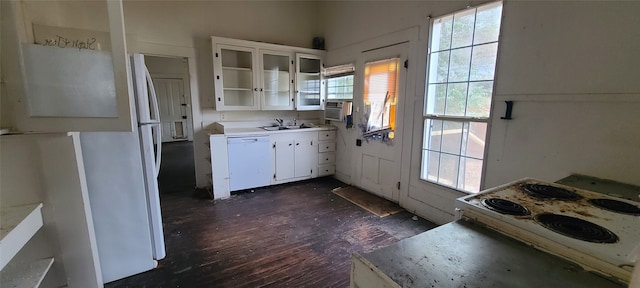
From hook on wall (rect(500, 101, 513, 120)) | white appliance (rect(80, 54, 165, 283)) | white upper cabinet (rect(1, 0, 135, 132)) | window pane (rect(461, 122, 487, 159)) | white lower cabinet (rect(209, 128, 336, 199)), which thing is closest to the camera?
white upper cabinet (rect(1, 0, 135, 132))

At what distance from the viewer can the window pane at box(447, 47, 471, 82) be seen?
2471mm

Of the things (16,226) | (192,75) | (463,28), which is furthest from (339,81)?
(16,226)

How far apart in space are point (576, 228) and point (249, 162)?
10.9 ft

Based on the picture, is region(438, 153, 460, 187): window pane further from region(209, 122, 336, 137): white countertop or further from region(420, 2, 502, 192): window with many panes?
region(209, 122, 336, 137): white countertop

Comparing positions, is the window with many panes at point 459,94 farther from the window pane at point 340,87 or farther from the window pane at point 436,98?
the window pane at point 340,87

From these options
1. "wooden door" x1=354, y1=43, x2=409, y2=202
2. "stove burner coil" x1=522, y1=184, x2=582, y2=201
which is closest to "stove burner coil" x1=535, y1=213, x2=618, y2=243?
"stove burner coil" x1=522, y1=184, x2=582, y2=201

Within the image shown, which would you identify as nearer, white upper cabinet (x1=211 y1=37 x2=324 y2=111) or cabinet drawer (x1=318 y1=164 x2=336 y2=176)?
white upper cabinet (x1=211 y1=37 x2=324 y2=111)

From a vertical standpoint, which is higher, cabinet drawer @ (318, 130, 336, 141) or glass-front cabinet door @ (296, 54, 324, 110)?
glass-front cabinet door @ (296, 54, 324, 110)

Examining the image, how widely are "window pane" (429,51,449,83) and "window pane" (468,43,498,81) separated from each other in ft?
0.91

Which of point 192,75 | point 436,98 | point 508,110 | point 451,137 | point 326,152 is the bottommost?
point 326,152

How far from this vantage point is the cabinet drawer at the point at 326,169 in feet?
14.2

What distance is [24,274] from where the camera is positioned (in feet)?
4.14

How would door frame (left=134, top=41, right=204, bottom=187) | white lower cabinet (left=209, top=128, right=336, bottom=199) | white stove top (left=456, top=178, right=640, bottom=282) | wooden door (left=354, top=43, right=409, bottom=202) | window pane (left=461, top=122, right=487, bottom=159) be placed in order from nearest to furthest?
white stove top (left=456, top=178, right=640, bottom=282), window pane (left=461, top=122, right=487, bottom=159), wooden door (left=354, top=43, right=409, bottom=202), door frame (left=134, top=41, right=204, bottom=187), white lower cabinet (left=209, top=128, right=336, bottom=199)

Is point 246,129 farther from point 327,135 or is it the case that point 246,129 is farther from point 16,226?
point 16,226
